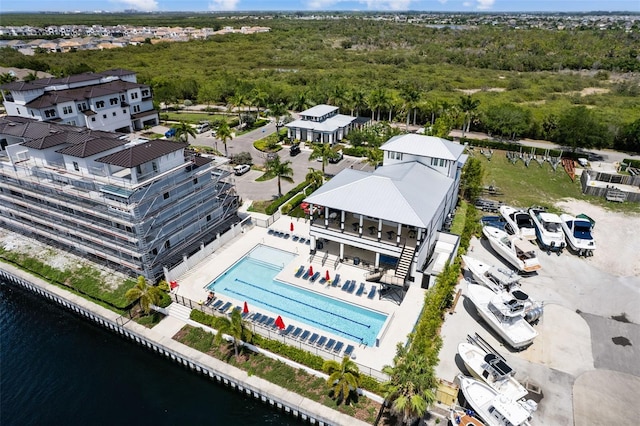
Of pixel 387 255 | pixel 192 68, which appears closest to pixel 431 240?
pixel 387 255

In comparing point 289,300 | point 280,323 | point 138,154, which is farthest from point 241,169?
point 280,323

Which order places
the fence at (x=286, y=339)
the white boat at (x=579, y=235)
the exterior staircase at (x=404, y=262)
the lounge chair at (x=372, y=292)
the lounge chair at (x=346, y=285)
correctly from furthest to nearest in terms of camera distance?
the white boat at (x=579, y=235)
the lounge chair at (x=346, y=285)
the lounge chair at (x=372, y=292)
the exterior staircase at (x=404, y=262)
the fence at (x=286, y=339)

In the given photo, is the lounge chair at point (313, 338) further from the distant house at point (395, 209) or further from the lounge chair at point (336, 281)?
the distant house at point (395, 209)

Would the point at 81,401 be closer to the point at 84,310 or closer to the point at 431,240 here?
the point at 84,310

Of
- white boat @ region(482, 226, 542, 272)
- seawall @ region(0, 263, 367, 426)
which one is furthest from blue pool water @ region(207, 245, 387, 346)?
white boat @ region(482, 226, 542, 272)

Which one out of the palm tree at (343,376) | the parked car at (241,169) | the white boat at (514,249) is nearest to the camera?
the palm tree at (343,376)

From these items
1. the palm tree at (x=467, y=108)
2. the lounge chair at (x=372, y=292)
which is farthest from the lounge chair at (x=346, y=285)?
the palm tree at (x=467, y=108)
